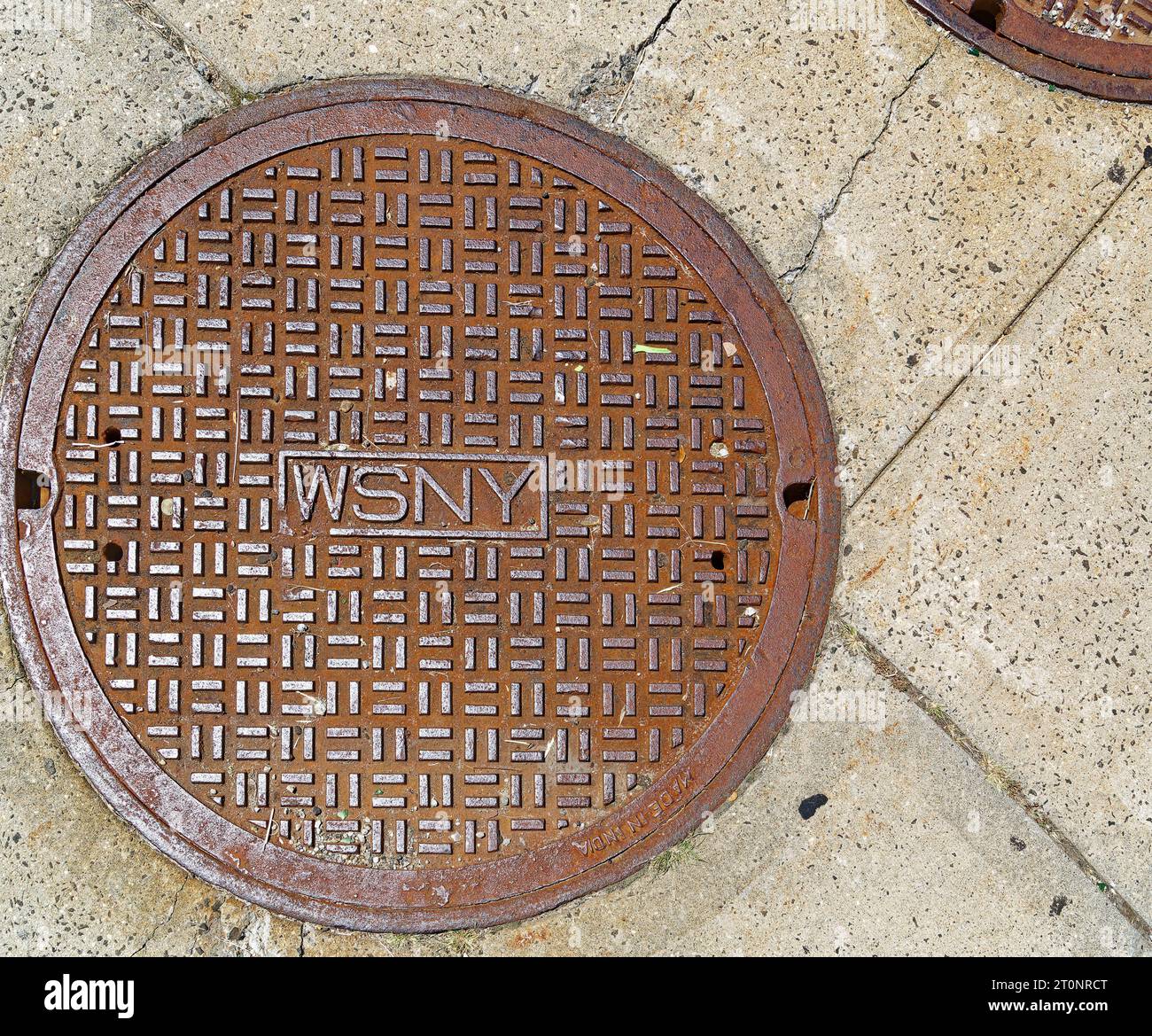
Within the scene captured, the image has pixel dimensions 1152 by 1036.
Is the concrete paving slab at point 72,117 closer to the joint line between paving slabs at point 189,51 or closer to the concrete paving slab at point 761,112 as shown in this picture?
the joint line between paving slabs at point 189,51

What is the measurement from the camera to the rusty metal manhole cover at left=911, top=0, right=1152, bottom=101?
2.52 metres

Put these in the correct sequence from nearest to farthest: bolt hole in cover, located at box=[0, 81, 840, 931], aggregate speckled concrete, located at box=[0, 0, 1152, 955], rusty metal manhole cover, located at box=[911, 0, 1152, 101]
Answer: bolt hole in cover, located at box=[0, 81, 840, 931] → aggregate speckled concrete, located at box=[0, 0, 1152, 955] → rusty metal manhole cover, located at box=[911, 0, 1152, 101]

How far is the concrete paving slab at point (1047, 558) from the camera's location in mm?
2484

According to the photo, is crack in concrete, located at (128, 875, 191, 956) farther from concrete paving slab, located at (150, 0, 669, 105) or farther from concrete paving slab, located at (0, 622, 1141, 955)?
concrete paving slab, located at (150, 0, 669, 105)

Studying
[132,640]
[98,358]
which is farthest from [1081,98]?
[132,640]

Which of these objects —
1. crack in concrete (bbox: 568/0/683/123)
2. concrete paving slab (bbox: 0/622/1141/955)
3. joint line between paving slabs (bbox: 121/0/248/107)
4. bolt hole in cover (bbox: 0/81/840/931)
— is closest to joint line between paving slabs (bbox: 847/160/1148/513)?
bolt hole in cover (bbox: 0/81/840/931)

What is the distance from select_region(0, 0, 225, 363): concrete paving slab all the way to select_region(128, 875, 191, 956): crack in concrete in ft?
5.32

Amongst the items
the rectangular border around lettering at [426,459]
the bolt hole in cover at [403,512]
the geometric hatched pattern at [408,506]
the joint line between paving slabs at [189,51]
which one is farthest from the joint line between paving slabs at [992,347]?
the joint line between paving slabs at [189,51]

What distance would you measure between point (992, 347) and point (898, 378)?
0.30 m

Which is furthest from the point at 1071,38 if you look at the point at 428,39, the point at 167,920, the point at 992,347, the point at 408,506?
the point at 167,920

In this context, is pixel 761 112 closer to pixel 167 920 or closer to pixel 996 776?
pixel 996 776

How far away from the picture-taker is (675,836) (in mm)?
2383

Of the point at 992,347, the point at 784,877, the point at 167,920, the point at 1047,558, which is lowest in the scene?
the point at 167,920

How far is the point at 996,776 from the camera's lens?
2475 mm
